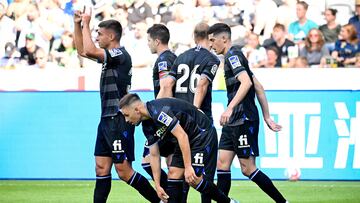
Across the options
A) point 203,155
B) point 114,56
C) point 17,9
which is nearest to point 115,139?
point 114,56

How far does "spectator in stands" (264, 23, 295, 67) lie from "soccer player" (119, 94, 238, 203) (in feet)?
33.0

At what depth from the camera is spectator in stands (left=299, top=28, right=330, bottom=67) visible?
19047 mm

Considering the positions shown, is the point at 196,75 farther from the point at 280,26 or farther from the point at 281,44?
the point at 280,26

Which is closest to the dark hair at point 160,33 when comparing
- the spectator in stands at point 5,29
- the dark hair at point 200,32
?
the dark hair at point 200,32

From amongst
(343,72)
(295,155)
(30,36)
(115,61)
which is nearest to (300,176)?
(295,155)

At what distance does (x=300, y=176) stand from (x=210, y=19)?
625 centimetres

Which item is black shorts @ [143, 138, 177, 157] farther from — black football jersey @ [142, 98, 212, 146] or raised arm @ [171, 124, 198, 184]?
raised arm @ [171, 124, 198, 184]

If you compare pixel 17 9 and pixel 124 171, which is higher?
pixel 17 9

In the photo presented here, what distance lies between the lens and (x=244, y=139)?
1095cm

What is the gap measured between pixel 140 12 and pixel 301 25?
3.60 m

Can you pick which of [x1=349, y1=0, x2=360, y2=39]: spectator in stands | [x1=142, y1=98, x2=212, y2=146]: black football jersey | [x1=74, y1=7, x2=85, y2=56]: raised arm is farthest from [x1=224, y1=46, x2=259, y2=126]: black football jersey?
[x1=349, y1=0, x2=360, y2=39]: spectator in stands

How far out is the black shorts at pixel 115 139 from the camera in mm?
10117

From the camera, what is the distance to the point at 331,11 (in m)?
19.4

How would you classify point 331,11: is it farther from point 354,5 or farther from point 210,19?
point 210,19
